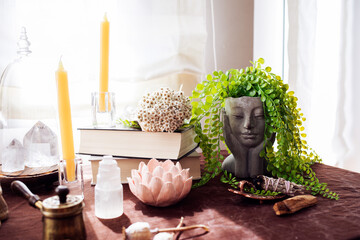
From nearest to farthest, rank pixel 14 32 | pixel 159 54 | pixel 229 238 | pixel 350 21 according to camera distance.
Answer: pixel 229 238 → pixel 14 32 → pixel 159 54 → pixel 350 21

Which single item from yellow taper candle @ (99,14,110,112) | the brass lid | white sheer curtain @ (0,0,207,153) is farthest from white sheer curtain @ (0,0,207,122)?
the brass lid

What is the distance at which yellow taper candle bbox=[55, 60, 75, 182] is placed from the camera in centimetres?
70

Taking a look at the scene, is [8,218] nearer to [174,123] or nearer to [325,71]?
[174,123]

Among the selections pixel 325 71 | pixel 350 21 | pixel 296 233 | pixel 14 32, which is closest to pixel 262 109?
pixel 296 233

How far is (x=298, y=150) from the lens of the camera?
0.85 m

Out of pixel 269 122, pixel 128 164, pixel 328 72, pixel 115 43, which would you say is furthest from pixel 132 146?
pixel 328 72

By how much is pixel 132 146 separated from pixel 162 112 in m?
0.13

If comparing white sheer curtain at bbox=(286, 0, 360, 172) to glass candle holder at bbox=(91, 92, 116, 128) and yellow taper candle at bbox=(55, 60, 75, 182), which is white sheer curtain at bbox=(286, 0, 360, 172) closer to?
glass candle holder at bbox=(91, 92, 116, 128)

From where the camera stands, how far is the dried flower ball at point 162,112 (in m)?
0.76

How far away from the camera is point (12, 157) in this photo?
754 millimetres

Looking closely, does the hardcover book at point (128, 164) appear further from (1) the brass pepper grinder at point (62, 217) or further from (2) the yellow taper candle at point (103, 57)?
(1) the brass pepper grinder at point (62, 217)

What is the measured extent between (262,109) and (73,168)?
0.52m

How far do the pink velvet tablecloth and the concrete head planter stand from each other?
15 centimetres

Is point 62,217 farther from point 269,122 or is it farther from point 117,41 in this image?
point 117,41
